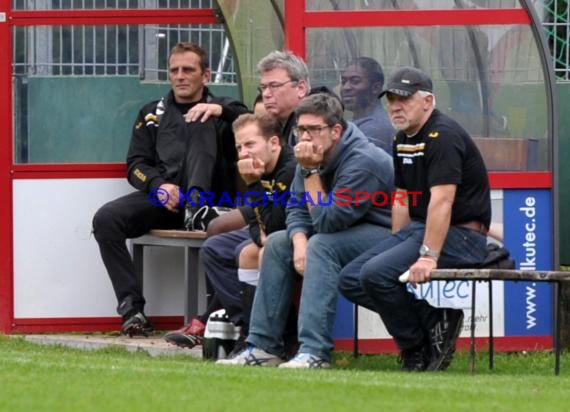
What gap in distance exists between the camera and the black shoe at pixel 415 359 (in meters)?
8.87

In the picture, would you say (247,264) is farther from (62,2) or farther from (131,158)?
(62,2)

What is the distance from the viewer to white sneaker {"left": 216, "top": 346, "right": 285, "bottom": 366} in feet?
29.2

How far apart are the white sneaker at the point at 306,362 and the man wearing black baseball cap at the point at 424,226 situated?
386 mm

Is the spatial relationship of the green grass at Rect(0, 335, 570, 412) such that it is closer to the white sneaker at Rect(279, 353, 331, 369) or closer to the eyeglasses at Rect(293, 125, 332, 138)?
the white sneaker at Rect(279, 353, 331, 369)

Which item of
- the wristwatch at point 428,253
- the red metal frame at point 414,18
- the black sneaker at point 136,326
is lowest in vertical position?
the black sneaker at point 136,326

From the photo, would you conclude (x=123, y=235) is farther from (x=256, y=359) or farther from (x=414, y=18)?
(x=414, y=18)

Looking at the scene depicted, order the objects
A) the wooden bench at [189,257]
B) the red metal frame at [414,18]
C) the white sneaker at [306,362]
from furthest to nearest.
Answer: the wooden bench at [189,257] → the red metal frame at [414,18] → the white sneaker at [306,362]

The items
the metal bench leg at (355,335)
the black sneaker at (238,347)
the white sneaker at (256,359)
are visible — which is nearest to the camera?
the white sneaker at (256,359)

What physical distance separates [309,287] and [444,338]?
30.6 inches

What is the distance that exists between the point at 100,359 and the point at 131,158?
222 centimetres

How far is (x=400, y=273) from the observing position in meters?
8.66

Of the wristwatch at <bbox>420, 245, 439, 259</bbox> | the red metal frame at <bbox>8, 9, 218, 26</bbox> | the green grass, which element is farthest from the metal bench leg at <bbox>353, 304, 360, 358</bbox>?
the red metal frame at <bbox>8, 9, 218, 26</bbox>

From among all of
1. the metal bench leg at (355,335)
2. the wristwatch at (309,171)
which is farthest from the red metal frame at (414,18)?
the metal bench leg at (355,335)

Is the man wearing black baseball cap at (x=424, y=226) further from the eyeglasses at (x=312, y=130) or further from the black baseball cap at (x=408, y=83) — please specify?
the eyeglasses at (x=312, y=130)
